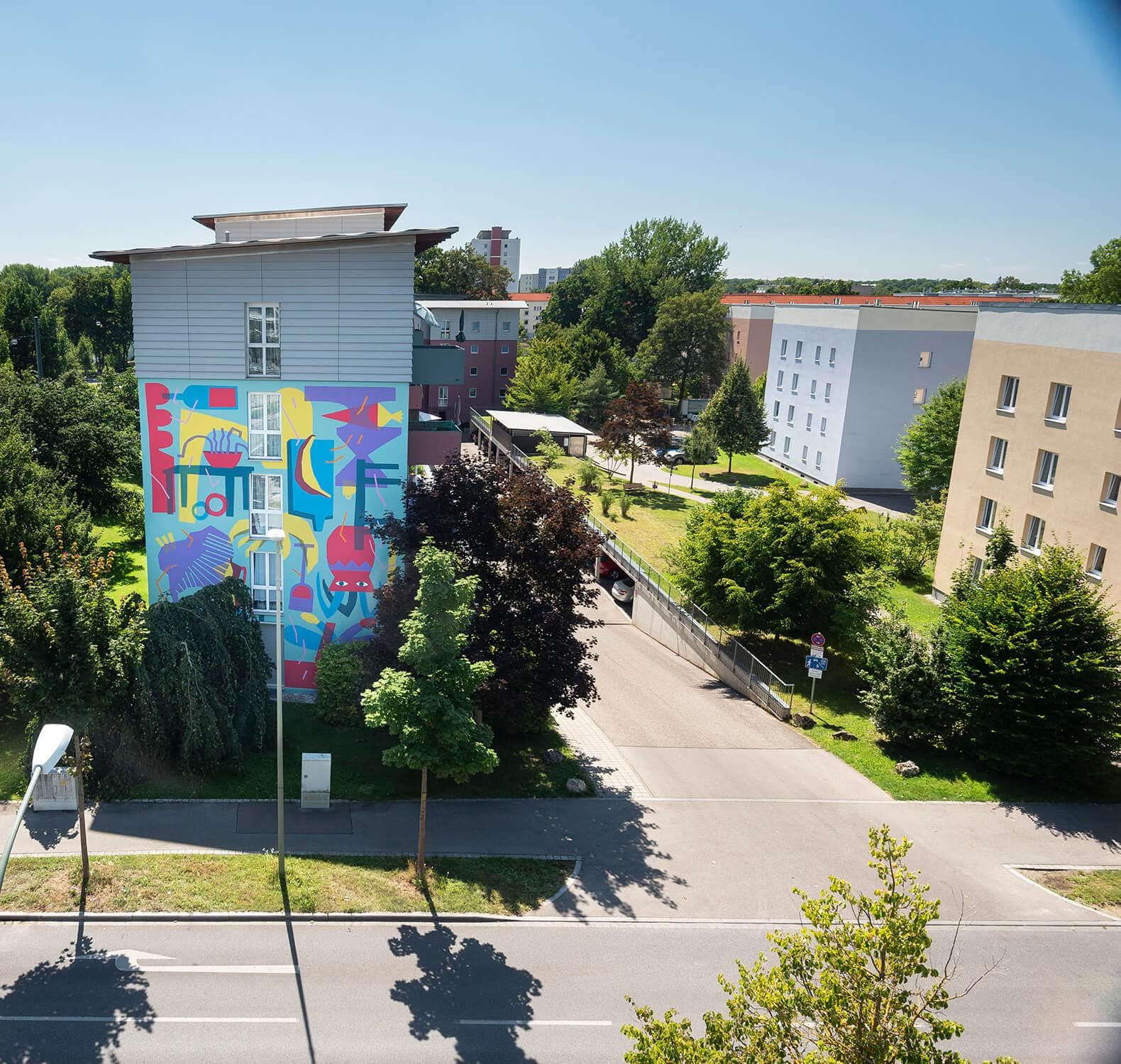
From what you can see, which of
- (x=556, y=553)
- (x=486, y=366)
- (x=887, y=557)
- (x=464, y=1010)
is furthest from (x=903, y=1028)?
(x=486, y=366)

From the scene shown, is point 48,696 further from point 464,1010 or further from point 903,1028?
point 903,1028

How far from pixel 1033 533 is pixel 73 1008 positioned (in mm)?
27666

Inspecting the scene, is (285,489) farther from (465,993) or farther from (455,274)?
(455,274)

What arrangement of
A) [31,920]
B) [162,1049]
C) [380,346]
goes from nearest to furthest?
1. [162,1049]
2. [31,920]
3. [380,346]

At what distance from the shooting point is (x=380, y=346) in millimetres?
19953

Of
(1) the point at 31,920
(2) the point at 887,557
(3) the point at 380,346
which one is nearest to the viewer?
(1) the point at 31,920

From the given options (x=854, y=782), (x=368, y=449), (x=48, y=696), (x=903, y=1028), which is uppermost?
(x=368, y=449)

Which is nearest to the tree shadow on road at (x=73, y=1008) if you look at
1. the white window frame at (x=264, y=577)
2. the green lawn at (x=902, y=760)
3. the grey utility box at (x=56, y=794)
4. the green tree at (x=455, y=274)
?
the grey utility box at (x=56, y=794)

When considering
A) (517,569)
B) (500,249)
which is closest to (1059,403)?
(517,569)

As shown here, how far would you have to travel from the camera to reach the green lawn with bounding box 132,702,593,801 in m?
17.5

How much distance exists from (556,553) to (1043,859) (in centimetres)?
1123

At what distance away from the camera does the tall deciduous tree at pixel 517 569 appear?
18.2 metres

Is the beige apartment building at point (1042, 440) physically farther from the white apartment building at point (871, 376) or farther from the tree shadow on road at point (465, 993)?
the tree shadow on road at point (465, 993)

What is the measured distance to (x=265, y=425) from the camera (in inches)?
802
